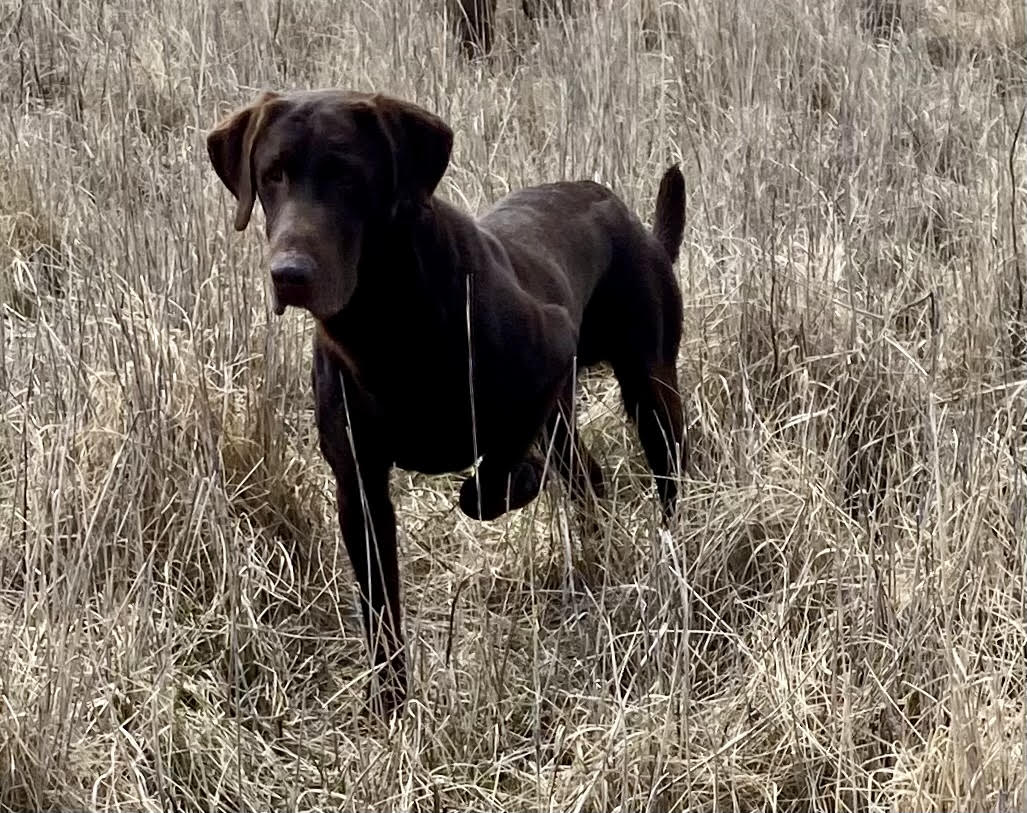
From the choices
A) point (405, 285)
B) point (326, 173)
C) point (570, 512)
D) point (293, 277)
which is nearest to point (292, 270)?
point (293, 277)

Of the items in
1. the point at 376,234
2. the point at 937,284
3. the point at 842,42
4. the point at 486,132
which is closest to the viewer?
the point at 376,234

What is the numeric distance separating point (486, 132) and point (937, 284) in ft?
5.53

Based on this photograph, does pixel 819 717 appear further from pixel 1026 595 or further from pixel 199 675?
pixel 199 675

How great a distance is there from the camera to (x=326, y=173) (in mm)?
2471

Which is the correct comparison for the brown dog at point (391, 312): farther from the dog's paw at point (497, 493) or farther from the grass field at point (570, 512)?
the grass field at point (570, 512)

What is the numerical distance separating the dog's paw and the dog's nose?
630 mm

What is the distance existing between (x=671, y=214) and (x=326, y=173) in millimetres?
1491

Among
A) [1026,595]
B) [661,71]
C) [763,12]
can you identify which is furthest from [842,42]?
[1026,595]

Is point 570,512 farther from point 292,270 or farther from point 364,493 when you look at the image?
point 292,270

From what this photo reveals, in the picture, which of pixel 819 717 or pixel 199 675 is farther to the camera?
pixel 199 675

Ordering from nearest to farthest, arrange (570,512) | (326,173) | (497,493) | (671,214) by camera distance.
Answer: (326,173)
(497,493)
(570,512)
(671,214)

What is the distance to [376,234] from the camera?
2557 mm

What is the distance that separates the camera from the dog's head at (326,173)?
2346mm

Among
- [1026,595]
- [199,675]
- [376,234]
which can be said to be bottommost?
[199,675]
